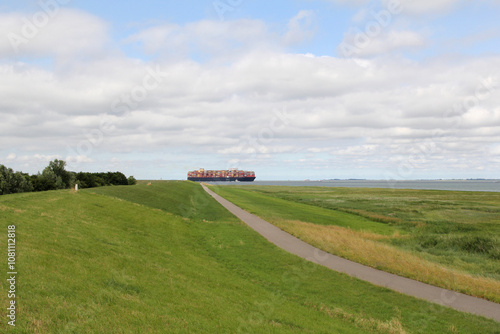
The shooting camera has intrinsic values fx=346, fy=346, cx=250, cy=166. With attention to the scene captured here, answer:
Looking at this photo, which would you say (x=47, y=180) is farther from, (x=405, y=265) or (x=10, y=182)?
(x=405, y=265)

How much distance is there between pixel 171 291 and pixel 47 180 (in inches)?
1593

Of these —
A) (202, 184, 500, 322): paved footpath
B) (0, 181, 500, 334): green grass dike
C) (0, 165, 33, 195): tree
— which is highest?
(0, 165, 33, 195): tree

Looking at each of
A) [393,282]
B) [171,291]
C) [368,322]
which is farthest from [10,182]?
[368,322]

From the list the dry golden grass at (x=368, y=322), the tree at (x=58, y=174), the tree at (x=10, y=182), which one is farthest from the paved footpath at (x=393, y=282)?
the tree at (x=58, y=174)

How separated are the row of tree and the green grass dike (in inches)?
730

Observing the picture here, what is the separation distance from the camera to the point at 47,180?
4331 centimetres

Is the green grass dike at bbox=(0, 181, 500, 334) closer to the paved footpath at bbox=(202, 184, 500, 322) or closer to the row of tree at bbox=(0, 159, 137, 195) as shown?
the paved footpath at bbox=(202, 184, 500, 322)

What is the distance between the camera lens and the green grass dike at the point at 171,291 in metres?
7.58

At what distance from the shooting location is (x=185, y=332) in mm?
7582

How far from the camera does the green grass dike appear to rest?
7582mm

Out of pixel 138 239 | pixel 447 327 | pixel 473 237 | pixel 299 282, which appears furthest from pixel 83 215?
pixel 473 237

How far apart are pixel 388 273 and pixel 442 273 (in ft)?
8.71

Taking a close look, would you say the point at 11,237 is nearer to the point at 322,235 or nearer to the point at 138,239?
the point at 138,239

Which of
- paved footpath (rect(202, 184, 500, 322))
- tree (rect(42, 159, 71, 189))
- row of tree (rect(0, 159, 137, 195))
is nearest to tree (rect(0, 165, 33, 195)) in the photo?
row of tree (rect(0, 159, 137, 195))
